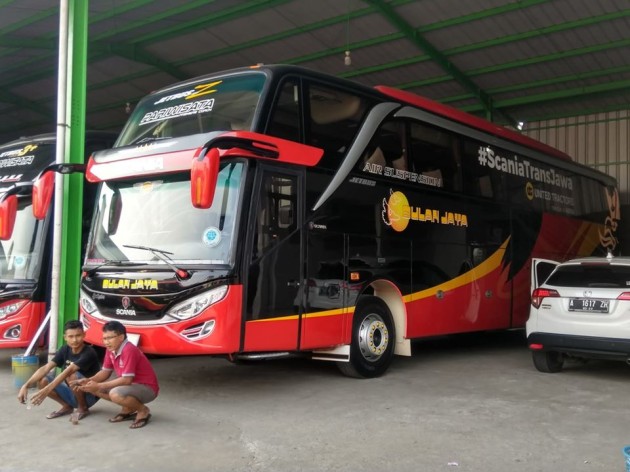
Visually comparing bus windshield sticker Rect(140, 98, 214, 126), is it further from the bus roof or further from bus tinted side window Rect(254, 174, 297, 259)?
the bus roof

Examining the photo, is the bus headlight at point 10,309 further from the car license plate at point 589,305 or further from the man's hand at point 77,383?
the car license plate at point 589,305

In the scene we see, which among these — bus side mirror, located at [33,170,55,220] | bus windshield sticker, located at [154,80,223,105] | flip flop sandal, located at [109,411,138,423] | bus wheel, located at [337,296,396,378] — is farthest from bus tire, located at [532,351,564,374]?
bus side mirror, located at [33,170,55,220]

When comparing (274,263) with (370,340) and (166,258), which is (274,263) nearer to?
(166,258)

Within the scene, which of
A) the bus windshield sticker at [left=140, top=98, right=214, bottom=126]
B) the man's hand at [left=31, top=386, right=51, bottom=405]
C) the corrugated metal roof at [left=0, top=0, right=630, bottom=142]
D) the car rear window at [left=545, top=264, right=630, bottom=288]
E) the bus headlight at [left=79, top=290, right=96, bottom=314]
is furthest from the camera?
the corrugated metal roof at [left=0, top=0, right=630, bottom=142]

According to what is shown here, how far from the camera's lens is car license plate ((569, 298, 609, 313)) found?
294 inches

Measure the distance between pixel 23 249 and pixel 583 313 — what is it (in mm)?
7490

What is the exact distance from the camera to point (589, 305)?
24.9ft

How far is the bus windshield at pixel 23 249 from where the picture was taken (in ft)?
28.2

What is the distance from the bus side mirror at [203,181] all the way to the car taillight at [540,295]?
4814 millimetres

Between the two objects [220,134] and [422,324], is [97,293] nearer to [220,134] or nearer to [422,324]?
[220,134]

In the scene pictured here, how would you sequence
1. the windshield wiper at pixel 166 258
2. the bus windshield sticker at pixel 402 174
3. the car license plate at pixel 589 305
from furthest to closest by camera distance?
the bus windshield sticker at pixel 402 174 < the car license plate at pixel 589 305 < the windshield wiper at pixel 166 258

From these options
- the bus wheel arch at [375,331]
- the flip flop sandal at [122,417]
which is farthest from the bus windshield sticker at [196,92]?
the flip flop sandal at [122,417]

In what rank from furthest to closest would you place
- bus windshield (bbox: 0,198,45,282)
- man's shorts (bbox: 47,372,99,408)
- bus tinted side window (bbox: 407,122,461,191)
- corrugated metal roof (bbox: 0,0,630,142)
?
corrugated metal roof (bbox: 0,0,630,142)
bus tinted side window (bbox: 407,122,461,191)
bus windshield (bbox: 0,198,45,282)
man's shorts (bbox: 47,372,99,408)

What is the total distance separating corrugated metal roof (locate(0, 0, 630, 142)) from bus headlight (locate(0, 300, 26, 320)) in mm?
7834
